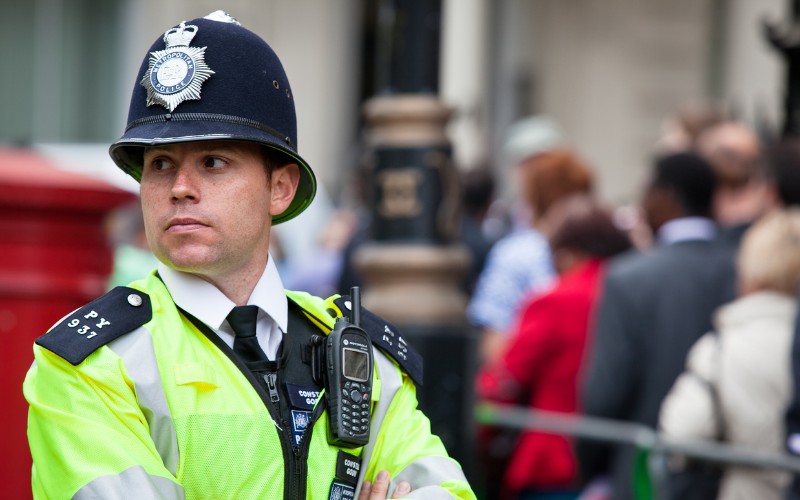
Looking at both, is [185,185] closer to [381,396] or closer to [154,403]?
[154,403]

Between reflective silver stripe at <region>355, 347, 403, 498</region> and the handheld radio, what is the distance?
0.07 m

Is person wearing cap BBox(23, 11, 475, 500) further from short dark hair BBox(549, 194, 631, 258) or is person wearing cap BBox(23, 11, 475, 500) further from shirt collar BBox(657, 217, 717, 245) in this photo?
short dark hair BBox(549, 194, 631, 258)

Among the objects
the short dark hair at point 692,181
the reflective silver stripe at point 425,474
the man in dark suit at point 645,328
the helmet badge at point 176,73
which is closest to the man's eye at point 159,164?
the helmet badge at point 176,73

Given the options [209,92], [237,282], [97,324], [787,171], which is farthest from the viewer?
[787,171]

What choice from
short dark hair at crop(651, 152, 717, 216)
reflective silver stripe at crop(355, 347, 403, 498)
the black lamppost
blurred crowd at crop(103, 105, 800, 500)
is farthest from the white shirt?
short dark hair at crop(651, 152, 717, 216)

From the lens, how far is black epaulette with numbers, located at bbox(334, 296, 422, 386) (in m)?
3.05

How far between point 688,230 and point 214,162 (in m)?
3.82

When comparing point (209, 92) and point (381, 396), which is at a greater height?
point (209, 92)

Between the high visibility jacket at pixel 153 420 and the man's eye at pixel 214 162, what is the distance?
0.88 ft

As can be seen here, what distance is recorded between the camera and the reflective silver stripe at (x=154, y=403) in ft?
8.66

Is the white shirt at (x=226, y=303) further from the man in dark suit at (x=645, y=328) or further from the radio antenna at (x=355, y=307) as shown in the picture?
the man in dark suit at (x=645, y=328)

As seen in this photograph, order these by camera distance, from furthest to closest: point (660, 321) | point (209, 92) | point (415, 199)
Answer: point (415, 199), point (660, 321), point (209, 92)

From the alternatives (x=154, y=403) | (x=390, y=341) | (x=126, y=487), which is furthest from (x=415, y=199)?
(x=126, y=487)

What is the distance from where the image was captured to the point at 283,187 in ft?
10.1
